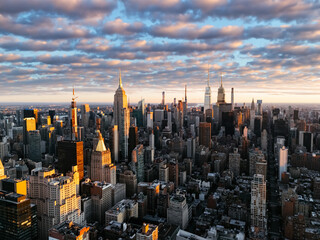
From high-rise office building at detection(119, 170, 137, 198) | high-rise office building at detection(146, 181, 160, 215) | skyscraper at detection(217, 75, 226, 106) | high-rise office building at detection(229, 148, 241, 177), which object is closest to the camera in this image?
high-rise office building at detection(146, 181, 160, 215)

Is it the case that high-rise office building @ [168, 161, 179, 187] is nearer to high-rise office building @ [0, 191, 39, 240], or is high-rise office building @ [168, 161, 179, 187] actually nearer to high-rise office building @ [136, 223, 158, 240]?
high-rise office building @ [136, 223, 158, 240]

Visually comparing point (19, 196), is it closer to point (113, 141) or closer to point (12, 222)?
point (12, 222)

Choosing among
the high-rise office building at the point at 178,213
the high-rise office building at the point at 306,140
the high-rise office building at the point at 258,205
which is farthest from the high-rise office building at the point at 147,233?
the high-rise office building at the point at 306,140

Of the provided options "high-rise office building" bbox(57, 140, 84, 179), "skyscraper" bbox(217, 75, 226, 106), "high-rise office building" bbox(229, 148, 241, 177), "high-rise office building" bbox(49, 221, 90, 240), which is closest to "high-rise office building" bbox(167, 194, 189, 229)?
"high-rise office building" bbox(49, 221, 90, 240)

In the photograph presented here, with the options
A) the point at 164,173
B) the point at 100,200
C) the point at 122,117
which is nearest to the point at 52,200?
the point at 100,200

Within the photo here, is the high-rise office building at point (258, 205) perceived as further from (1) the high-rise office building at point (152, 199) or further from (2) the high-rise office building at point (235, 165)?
(2) the high-rise office building at point (235, 165)

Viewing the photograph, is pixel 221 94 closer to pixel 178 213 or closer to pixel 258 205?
pixel 258 205

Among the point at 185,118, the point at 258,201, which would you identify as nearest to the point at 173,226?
the point at 258,201
